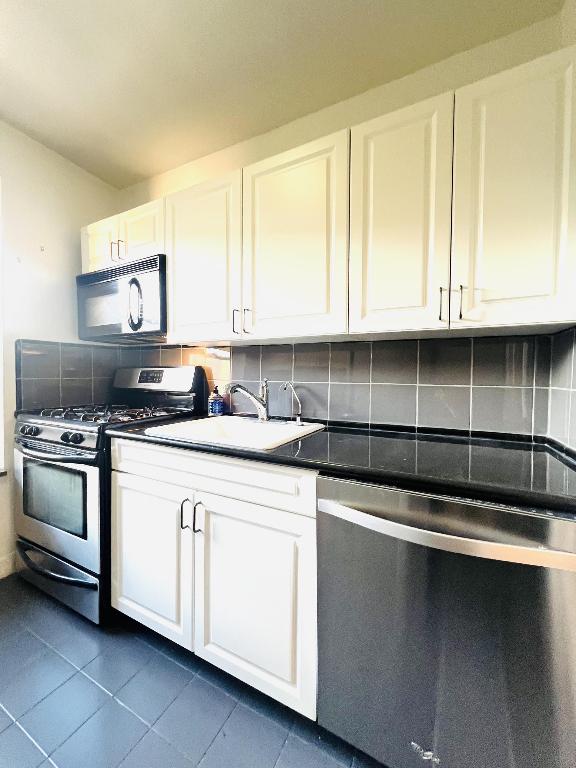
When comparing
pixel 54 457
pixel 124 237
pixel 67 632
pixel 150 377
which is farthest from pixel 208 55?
pixel 67 632

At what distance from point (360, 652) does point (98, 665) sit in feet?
3.72

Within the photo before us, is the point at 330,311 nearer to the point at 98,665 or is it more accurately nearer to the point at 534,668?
the point at 534,668

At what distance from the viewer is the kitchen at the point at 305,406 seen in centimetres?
84

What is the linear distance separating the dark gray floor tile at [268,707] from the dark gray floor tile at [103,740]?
356mm

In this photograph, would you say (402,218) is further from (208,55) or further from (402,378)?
(208,55)

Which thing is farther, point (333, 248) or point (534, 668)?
point (333, 248)

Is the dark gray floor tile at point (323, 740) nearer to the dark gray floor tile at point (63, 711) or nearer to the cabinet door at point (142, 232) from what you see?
the dark gray floor tile at point (63, 711)

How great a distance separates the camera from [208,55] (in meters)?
1.39

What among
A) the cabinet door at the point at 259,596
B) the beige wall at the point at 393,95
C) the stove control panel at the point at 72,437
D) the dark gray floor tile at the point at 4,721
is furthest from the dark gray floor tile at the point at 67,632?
the beige wall at the point at 393,95

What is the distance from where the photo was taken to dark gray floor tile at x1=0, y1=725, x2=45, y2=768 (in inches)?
39.2

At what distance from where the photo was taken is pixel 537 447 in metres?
1.23

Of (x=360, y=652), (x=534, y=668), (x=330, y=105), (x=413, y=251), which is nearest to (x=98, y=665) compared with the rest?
(x=360, y=652)

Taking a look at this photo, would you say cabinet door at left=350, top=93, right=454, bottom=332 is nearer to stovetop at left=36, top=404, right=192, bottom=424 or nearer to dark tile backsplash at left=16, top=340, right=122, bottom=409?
stovetop at left=36, top=404, right=192, bottom=424

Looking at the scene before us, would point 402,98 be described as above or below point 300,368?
above
